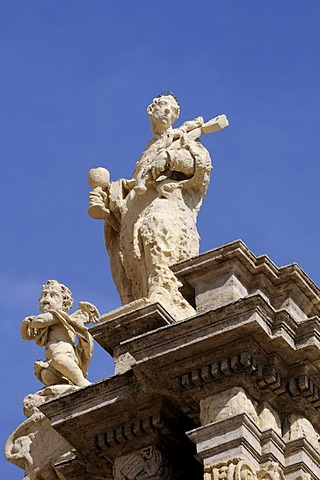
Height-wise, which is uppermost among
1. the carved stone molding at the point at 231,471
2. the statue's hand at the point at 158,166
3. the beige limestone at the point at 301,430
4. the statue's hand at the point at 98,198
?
the statue's hand at the point at 98,198

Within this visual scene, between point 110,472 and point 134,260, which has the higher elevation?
point 134,260

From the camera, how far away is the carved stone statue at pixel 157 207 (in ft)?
59.1

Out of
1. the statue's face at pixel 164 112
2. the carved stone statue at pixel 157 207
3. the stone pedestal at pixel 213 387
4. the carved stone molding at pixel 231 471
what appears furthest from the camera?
the statue's face at pixel 164 112

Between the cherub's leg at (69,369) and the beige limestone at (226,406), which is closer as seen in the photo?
the beige limestone at (226,406)

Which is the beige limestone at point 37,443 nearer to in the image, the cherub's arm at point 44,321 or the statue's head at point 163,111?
the cherub's arm at point 44,321

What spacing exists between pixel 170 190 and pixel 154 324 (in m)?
2.57

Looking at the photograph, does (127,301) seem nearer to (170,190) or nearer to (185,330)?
(170,190)

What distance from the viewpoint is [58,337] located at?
18.6 m

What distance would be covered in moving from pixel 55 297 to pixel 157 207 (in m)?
1.47

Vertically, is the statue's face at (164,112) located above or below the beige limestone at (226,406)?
above

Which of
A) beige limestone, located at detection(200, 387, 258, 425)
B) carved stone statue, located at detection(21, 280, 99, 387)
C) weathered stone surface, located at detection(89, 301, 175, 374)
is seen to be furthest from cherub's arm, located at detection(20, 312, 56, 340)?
beige limestone, located at detection(200, 387, 258, 425)

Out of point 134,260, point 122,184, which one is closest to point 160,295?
point 134,260

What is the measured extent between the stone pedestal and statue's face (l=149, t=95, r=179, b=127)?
3.38 meters

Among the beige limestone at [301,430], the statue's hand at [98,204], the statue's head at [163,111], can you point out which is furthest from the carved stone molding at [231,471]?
the statue's head at [163,111]
